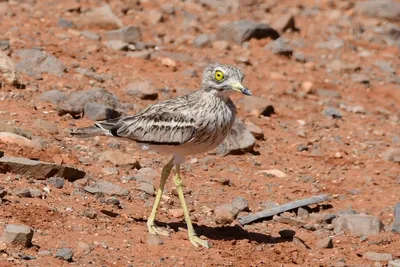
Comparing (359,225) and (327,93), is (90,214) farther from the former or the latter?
(327,93)

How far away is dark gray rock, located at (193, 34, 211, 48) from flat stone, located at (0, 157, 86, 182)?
603 centimetres

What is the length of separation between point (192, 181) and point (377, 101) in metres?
4.87

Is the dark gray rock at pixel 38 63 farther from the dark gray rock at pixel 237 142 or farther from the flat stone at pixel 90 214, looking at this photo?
the flat stone at pixel 90 214

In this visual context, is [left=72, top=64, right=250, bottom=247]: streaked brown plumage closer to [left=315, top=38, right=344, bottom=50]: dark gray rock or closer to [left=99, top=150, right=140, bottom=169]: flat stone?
[left=99, top=150, right=140, bottom=169]: flat stone

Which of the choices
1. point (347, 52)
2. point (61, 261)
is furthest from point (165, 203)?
point (347, 52)

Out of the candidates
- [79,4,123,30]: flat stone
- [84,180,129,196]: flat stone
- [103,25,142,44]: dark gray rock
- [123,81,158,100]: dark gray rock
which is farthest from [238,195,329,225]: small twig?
[79,4,123,30]: flat stone

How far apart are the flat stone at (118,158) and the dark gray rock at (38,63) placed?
241 centimetres

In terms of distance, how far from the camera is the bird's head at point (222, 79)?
7.52m

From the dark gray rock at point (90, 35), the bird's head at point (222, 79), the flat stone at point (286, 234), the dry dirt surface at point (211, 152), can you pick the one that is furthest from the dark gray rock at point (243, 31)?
the bird's head at point (222, 79)

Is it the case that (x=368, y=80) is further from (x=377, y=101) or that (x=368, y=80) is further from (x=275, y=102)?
(x=275, y=102)

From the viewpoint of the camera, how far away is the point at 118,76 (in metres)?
11.8

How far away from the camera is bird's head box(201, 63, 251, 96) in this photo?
7516 mm

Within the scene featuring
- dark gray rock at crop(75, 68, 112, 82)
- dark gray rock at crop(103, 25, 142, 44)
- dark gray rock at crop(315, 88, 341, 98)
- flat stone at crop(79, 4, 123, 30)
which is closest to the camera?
dark gray rock at crop(75, 68, 112, 82)

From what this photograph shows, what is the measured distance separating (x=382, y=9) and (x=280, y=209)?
9429mm
